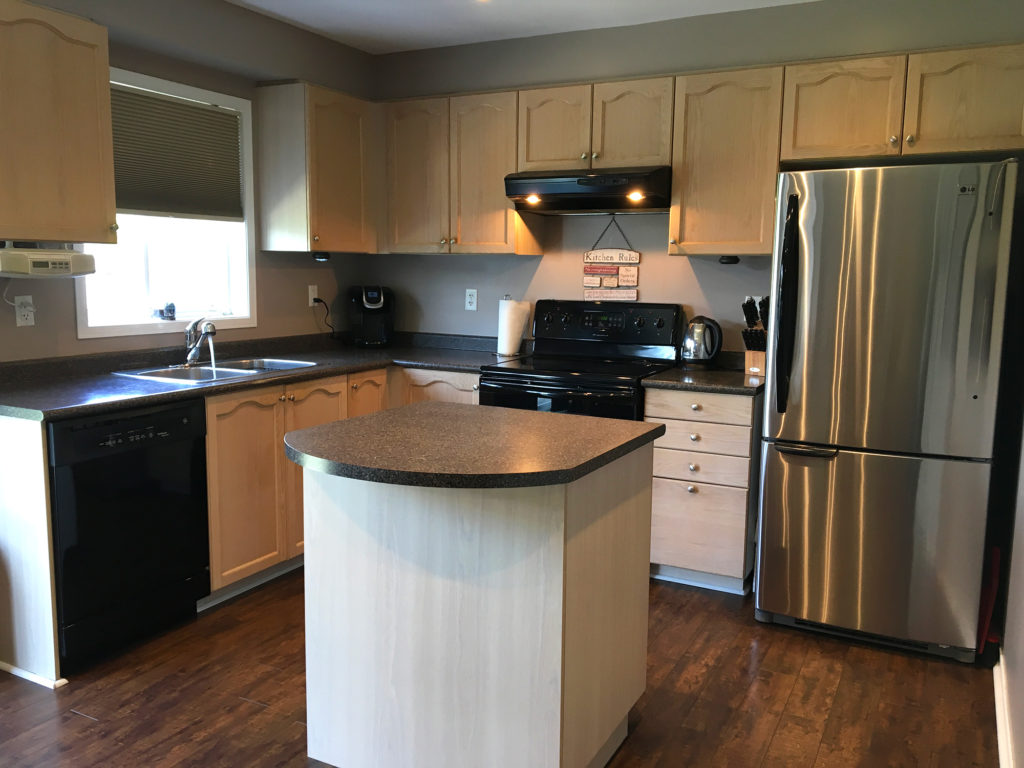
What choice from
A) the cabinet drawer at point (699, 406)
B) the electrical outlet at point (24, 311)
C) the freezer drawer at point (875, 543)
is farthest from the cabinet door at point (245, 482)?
the freezer drawer at point (875, 543)

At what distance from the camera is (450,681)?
1894mm

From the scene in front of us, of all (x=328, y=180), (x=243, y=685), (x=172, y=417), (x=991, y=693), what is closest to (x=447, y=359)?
(x=328, y=180)

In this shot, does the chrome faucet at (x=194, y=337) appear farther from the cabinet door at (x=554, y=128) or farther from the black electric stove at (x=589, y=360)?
the cabinet door at (x=554, y=128)

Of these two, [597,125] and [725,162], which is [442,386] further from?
[725,162]

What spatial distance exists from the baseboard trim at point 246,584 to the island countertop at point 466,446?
1.31m

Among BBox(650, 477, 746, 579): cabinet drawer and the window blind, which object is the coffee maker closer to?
the window blind

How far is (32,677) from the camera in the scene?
2.57m

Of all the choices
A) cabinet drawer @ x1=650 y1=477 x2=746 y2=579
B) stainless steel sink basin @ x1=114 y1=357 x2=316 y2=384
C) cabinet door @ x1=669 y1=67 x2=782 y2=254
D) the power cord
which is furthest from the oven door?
the power cord

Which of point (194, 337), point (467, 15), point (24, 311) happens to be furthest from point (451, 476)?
point (467, 15)

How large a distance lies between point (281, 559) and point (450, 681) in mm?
1690

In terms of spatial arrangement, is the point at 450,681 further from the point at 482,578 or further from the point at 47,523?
the point at 47,523

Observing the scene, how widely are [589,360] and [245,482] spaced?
1.73 metres

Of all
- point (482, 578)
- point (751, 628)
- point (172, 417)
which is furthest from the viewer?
point (751, 628)

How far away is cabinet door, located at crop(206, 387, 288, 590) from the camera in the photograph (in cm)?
301
